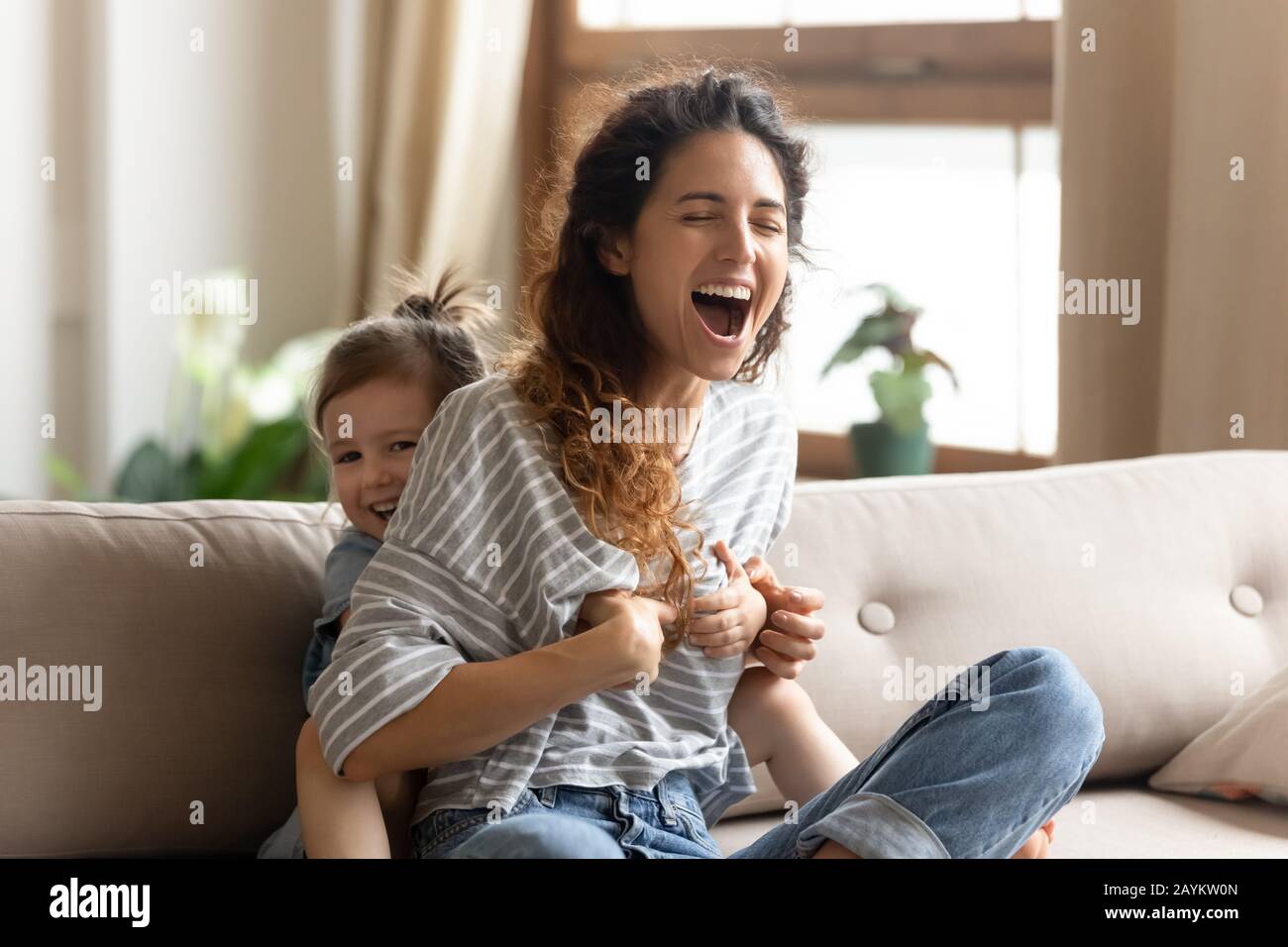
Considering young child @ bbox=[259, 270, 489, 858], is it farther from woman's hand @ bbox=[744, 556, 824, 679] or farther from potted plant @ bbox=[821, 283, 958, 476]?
potted plant @ bbox=[821, 283, 958, 476]

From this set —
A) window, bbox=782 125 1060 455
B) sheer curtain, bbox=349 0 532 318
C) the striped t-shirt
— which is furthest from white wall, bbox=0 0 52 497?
the striped t-shirt

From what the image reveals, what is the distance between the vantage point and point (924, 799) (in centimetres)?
120

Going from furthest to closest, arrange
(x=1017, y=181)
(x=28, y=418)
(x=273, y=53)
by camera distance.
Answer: (x=273, y=53), (x=28, y=418), (x=1017, y=181)

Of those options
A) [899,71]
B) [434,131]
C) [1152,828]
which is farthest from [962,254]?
[1152,828]

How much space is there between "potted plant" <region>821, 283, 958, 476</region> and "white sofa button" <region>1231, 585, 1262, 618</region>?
2.68ft

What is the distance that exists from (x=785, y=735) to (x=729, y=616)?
0.64 feet

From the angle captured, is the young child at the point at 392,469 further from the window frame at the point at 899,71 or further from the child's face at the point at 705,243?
the window frame at the point at 899,71

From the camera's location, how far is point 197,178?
3.77m

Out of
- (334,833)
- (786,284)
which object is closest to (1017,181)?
(786,284)

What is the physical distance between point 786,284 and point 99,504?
73 centimetres

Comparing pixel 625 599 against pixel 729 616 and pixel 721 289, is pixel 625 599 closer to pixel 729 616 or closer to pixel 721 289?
pixel 729 616

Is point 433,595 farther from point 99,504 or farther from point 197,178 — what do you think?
point 197,178

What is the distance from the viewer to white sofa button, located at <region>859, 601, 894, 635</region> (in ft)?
5.74

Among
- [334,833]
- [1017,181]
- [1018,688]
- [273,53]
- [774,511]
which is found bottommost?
[334,833]
